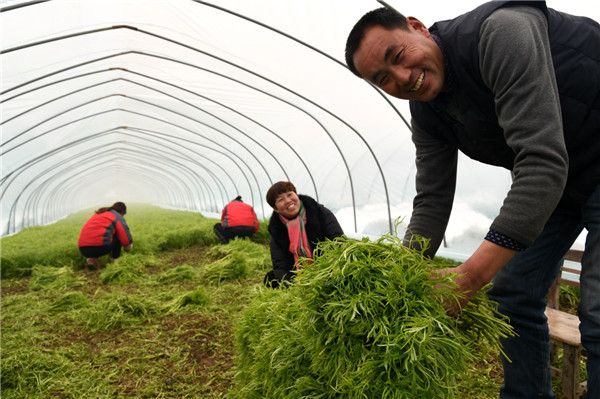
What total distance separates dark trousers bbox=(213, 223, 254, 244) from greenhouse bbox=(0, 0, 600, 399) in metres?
0.58

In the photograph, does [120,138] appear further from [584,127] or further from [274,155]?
[584,127]

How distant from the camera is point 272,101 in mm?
9789

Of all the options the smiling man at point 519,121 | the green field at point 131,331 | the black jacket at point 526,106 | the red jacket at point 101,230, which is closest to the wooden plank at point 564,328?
the green field at point 131,331

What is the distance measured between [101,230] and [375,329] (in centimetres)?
767

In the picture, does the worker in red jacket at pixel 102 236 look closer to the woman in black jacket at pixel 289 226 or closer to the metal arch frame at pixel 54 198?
the woman in black jacket at pixel 289 226

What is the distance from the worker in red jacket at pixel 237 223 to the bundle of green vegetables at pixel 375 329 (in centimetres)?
751

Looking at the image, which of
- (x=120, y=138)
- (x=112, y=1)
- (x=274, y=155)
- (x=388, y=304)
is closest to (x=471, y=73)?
(x=388, y=304)

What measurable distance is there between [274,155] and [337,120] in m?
4.47

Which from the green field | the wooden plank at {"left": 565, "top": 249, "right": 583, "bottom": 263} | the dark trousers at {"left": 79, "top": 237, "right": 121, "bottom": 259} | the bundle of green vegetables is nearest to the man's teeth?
the bundle of green vegetables

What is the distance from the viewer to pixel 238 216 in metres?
9.30

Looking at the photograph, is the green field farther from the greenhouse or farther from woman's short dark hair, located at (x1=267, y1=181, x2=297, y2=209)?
woman's short dark hair, located at (x1=267, y1=181, x2=297, y2=209)

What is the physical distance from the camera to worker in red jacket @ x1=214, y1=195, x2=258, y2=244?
9266mm

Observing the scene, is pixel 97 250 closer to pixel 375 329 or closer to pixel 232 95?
pixel 232 95

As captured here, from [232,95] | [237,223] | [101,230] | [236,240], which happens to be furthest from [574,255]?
[232,95]
